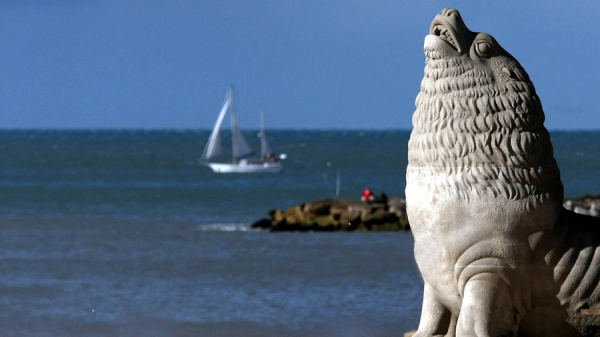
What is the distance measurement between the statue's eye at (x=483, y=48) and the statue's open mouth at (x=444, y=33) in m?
0.11

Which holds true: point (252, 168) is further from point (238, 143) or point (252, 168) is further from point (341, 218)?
point (341, 218)

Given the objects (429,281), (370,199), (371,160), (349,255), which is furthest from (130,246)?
(371,160)

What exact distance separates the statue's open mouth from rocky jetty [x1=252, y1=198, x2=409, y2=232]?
1453cm

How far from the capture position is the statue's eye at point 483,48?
15.8 feet

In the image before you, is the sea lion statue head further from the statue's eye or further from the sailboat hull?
the sailboat hull

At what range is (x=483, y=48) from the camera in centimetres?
481

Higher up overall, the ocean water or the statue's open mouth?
the statue's open mouth

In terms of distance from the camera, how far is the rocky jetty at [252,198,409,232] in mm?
19516

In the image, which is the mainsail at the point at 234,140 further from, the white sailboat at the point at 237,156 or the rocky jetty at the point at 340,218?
the rocky jetty at the point at 340,218

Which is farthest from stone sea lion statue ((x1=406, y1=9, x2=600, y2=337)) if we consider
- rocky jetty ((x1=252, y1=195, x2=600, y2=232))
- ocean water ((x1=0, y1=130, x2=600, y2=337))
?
rocky jetty ((x1=252, y1=195, x2=600, y2=232))

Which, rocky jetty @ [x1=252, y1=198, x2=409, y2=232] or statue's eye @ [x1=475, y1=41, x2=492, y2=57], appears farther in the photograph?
rocky jetty @ [x1=252, y1=198, x2=409, y2=232]

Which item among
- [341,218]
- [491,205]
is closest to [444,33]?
[491,205]

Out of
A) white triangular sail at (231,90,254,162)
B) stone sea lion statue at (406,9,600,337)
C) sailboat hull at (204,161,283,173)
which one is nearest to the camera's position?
stone sea lion statue at (406,9,600,337)

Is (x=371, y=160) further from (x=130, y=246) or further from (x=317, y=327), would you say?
(x=317, y=327)
